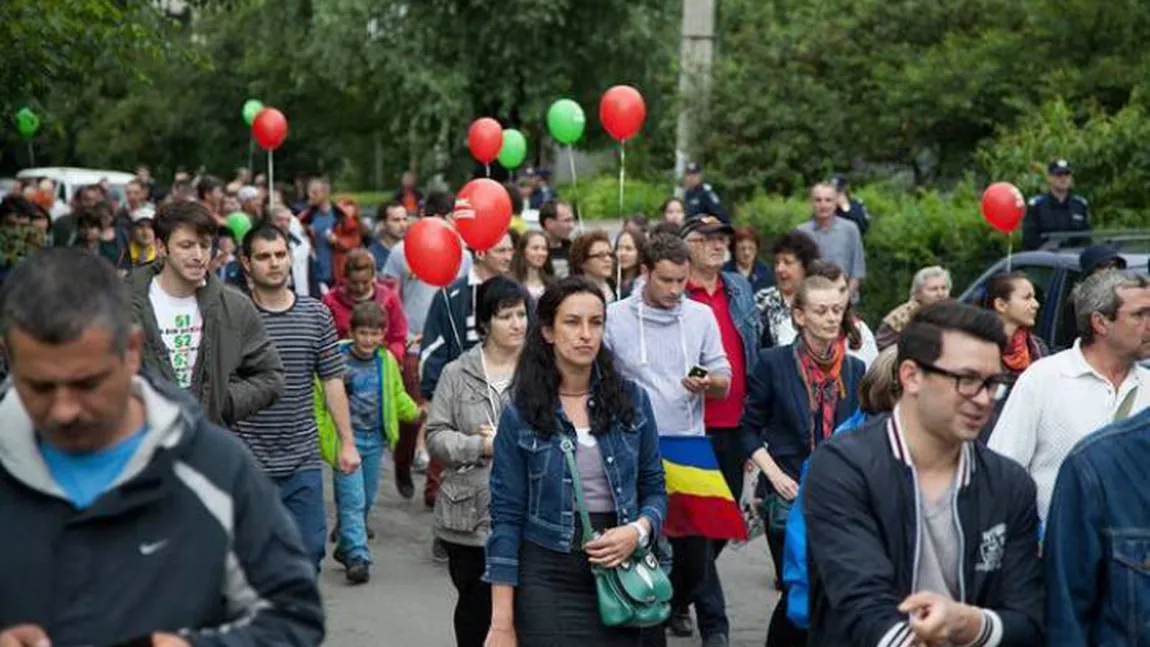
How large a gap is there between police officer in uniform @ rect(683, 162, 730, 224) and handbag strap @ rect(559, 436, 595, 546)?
1396 centimetres

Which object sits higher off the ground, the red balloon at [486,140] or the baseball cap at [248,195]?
the red balloon at [486,140]

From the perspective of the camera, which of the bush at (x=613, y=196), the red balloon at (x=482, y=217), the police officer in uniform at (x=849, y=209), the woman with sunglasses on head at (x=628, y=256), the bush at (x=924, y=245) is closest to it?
the red balloon at (x=482, y=217)

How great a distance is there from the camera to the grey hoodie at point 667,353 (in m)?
8.88

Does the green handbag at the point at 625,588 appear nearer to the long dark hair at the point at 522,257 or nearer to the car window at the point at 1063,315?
the car window at the point at 1063,315

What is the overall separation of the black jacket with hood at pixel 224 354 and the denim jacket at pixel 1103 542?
13.0ft

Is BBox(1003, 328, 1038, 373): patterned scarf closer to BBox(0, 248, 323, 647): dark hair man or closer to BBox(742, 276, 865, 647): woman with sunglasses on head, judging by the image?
BBox(742, 276, 865, 647): woman with sunglasses on head

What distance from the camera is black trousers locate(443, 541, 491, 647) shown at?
7.95 m

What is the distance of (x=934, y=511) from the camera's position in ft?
15.4

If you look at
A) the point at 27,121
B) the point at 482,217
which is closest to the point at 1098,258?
the point at 482,217

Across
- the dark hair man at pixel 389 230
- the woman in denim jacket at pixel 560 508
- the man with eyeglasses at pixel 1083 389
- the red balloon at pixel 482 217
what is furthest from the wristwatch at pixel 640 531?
the dark hair man at pixel 389 230

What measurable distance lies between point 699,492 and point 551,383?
1581 mm

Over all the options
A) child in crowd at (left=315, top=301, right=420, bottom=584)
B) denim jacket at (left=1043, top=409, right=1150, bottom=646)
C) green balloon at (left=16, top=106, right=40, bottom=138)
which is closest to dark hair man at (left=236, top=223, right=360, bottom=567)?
child in crowd at (left=315, top=301, right=420, bottom=584)

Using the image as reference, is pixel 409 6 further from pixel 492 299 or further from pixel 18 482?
pixel 18 482

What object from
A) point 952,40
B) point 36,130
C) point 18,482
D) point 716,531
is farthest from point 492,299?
point 952,40
